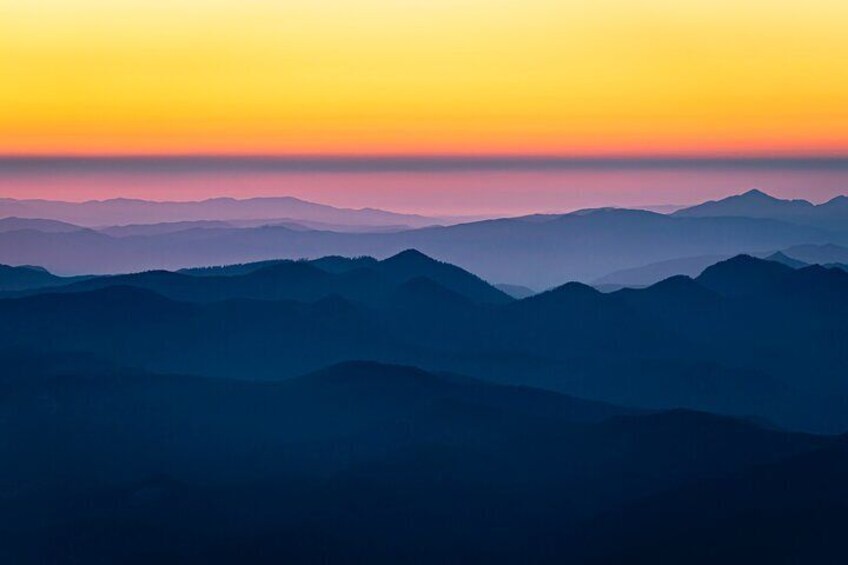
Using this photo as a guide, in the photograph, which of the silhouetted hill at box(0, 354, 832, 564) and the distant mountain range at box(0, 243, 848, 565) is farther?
the silhouetted hill at box(0, 354, 832, 564)

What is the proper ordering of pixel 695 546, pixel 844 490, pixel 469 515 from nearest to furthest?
pixel 695 546
pixel 844 490
pixel 469 515

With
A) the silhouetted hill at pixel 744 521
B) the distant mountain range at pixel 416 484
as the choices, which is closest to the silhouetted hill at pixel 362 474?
the distant mountain range at pixel 416 484

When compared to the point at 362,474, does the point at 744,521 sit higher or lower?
higher

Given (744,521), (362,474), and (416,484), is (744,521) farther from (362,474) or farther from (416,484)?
(362,474)

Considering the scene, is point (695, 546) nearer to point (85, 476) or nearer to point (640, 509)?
point (640, 509)

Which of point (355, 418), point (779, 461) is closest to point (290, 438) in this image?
point (355, 418)

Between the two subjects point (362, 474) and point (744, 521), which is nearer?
point (744, 521)

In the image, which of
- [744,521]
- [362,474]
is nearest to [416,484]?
[362,474]

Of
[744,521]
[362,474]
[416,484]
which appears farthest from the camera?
[362,474]

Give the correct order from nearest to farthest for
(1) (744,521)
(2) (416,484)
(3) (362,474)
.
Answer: (1) (744,521), (2) (416,484), (3) (362,474)

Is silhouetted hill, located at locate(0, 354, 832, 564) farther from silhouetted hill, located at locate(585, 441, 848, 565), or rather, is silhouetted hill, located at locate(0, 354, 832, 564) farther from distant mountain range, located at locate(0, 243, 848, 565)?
silhouetted hill, located at locate(585, 441, 848, 565)

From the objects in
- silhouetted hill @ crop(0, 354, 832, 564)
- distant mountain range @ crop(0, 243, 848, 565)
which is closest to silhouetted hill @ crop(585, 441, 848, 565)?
distant mountain range @ crop(0, 243, 848, 565)
